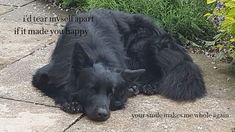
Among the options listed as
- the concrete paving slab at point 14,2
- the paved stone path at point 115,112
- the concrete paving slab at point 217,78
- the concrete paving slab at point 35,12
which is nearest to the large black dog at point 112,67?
the paved stone path at point 115,112

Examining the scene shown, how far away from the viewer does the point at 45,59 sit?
20.4 ft

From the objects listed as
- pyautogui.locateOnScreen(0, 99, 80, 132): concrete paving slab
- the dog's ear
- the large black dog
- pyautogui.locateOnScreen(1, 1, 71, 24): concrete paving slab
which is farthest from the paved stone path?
pyautogui.locateOnScreen(1, 1, 71, 24): concrete paving slab

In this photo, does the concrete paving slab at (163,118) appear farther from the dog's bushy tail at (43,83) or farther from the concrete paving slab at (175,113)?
the dog's bushy tail at (43,83)

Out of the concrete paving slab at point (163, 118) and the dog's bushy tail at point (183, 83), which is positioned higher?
the dog's bushy tail at point (183, 83)

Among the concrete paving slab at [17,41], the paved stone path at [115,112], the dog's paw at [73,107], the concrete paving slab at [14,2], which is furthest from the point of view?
the concrete paving slab at [14,2]

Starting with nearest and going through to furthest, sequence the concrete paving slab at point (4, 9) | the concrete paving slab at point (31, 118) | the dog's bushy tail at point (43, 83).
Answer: the concrete paving slab at point (31, 118)
the dog's bushy tail at point (43, 83)
the concrete paving slab at point (4, 9)

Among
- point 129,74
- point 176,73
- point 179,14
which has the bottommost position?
point 176,73

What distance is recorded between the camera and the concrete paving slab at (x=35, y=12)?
7992 millimetres

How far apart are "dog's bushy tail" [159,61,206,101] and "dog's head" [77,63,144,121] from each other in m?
0.72

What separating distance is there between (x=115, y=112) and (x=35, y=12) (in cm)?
385

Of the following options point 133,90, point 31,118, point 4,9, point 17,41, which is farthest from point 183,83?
point 4,9

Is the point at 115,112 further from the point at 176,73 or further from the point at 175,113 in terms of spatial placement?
the point at 176,73

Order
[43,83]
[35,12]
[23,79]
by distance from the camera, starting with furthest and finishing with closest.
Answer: [35,12], [23,79], [43,83]

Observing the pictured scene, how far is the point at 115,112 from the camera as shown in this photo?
4887 mm
